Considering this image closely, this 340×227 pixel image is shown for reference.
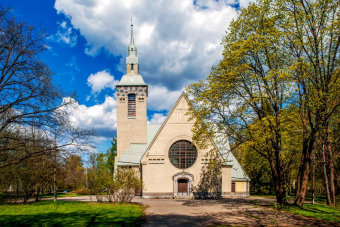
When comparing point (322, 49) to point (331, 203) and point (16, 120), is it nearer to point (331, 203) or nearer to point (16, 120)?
point (331, 203)

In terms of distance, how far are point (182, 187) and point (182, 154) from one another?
3.46m

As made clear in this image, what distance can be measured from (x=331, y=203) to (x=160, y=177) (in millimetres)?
15389

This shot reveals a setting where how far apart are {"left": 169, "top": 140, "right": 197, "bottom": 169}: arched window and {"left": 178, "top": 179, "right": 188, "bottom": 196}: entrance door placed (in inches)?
57.8

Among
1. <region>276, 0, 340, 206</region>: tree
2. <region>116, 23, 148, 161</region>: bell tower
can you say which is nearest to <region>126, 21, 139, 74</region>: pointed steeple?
<region>116, 23, 148, 161</region>: bell tower

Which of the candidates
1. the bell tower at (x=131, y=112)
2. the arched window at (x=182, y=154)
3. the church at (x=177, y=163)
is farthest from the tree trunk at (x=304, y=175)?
the bell tower at (x=131, y=112)

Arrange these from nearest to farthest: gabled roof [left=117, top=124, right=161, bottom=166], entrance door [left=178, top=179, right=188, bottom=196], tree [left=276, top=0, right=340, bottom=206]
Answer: tree [left=276, top=0, right=340, bottom=206]
entrance door [left=178, top=179, right=188, bottom=196]
gabled roof [left=117, top=124, right=161, bottom=166]

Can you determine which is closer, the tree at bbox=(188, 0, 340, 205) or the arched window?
the tree at bbox=(188, 0, 340, 205)

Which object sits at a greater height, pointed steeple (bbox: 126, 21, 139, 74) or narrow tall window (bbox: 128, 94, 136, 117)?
pointed steeple (bbox: 126, 21, 139, 74)

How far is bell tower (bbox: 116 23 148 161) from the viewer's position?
112 ft

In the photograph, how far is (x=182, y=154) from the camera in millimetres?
27781

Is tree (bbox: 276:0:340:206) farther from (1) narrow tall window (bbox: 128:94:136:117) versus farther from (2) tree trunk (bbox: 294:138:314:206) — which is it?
(1) narrow tall window (bbox: 128:94:136:117)

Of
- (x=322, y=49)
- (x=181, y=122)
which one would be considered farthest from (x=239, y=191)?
(x=322, y=49)

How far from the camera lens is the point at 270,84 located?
1712cm

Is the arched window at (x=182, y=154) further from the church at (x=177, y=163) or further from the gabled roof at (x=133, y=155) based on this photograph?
the gabled roof at (x=133, y=155)
